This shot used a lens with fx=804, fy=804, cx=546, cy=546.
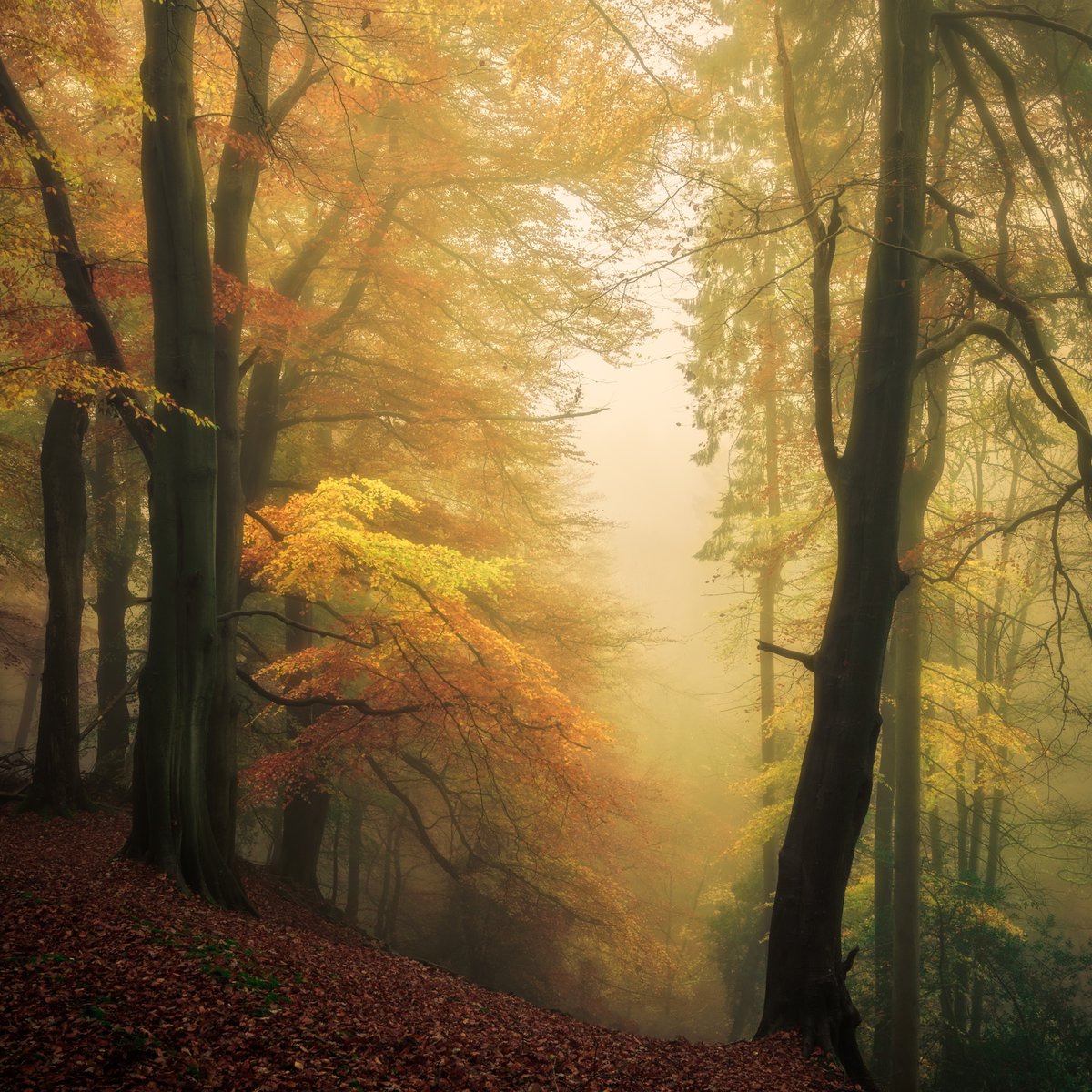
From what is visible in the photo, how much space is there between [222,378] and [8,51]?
117 inches

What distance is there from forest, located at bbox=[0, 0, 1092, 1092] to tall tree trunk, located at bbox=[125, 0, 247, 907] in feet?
0.12

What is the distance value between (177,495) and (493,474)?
6195mm

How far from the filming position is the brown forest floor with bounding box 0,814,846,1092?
9.55 ft

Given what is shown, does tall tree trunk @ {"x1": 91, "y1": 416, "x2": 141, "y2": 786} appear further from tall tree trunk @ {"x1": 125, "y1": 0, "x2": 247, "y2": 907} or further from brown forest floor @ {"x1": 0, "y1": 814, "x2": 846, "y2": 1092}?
brown forest floor @ {"x1": 0, "y1": 814, "x2": 846, "y2": 1092}

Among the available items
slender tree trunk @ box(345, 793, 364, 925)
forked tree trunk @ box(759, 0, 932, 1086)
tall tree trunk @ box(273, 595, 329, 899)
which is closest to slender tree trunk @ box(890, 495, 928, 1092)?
forked tree trunk @ box(759, 0, 932, 1086)

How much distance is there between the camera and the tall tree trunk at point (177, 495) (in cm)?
611

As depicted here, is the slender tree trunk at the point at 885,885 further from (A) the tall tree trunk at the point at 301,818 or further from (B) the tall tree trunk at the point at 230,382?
(A) the tall tree trunk at the point at 301,818

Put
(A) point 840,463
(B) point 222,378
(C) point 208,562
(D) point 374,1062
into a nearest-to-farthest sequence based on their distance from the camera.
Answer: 1. (D) point 374,1062
2. (A) point 840,463
3. (C) point 208,562
4. (B) point 222,378

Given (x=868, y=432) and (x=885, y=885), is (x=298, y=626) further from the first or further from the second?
(x=885, y=885)

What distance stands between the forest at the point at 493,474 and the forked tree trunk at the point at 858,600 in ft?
0.10

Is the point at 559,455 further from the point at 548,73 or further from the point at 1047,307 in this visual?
the point at 1047,307

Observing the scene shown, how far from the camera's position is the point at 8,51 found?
21.4 ft

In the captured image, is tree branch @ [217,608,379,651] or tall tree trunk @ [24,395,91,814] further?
tall tree trunk @ [24,395,91,814]

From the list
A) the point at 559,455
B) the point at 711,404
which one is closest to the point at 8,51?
the point at 559,455
